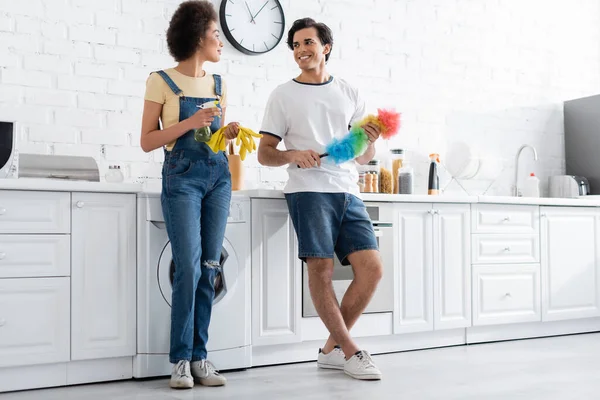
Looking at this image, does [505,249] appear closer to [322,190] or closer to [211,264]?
[322,190]

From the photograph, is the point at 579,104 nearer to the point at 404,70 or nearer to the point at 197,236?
the point at 404,70

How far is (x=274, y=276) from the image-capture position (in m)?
3.58

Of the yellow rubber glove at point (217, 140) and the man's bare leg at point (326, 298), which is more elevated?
the yellow rubber glove at point (217, 140)

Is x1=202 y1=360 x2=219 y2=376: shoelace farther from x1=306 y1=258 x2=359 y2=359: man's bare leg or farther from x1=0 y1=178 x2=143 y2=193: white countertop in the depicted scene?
x1=0 y1=178 x2=143 y2=193: white countertop

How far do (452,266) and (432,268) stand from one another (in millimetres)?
138

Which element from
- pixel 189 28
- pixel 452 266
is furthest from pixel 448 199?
pixel 189 28

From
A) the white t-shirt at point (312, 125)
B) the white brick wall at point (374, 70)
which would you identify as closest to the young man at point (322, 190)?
the white t-shirt at point (312, 125)

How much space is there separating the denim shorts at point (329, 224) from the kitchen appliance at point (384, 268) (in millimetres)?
343

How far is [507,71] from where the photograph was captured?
210 inches

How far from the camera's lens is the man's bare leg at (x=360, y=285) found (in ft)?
11.0

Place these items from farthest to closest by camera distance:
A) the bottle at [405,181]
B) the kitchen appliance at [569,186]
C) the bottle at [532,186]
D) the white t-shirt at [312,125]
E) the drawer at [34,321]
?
1. the kitchen appliance at [569,186]
2. the bottle at [532,186]
3. the bottle at [405,181]
4. the white t-shirt at [312,125]
5. the drawer at [34,321]

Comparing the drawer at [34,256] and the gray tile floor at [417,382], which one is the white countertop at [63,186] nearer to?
the drawer at [34,256]

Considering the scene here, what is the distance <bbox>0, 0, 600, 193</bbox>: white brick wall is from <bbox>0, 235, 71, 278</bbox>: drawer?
2.59 ft

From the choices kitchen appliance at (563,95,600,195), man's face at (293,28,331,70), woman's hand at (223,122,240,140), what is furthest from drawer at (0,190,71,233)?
kitchen appliance at (563,95,600,195)
